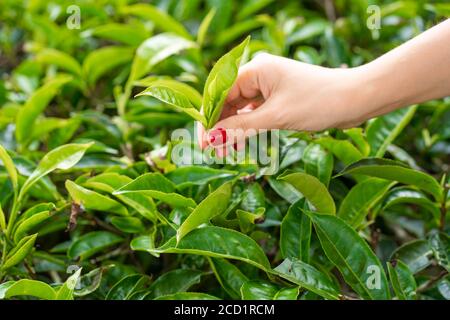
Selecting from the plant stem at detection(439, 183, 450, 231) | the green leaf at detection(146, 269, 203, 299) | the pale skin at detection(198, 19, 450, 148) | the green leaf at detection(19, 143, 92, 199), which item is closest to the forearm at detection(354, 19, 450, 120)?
the pale skin at detection(198, 19, 450, 148)

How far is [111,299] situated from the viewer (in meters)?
1.21

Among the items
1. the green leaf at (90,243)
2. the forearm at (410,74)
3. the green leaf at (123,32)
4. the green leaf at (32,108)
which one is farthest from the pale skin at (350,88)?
the green leaf at (123,32)

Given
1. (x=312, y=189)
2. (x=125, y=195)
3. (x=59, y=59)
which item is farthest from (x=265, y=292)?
(x=59, y=59)

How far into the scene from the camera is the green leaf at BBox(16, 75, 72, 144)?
1.50 meters

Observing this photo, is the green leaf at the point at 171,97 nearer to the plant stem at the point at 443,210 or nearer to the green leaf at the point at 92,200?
the green leaf at the point at 92,200

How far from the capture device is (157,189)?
1.21 m

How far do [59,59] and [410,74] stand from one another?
1.04 metres

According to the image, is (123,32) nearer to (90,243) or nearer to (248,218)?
(90,243)

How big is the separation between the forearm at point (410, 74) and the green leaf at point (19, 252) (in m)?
0.63

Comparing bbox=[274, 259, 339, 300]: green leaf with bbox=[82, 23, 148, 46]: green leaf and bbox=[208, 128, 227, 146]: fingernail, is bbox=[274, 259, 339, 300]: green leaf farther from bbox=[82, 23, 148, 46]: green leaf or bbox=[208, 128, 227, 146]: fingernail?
bbox=[82, 23, 148, 46]: green leaf

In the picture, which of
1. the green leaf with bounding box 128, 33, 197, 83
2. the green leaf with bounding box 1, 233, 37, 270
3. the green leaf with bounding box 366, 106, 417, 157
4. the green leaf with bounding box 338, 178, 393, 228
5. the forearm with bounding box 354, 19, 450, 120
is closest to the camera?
the forearm with bounding box 354, 19, 450, 120

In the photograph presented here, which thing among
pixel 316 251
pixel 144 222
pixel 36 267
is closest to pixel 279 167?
pixel 316 251

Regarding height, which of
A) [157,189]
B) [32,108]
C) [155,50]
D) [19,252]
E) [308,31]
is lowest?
[19,252]

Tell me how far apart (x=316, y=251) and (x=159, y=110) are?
58 centimetres
